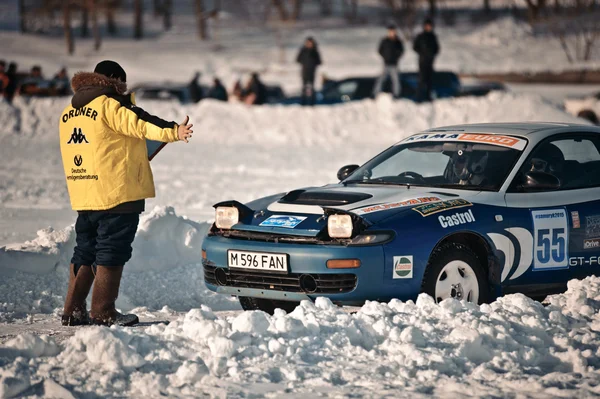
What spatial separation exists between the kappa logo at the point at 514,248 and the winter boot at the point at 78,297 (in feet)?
8.72

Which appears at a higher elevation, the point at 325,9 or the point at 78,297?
the point at 325,9

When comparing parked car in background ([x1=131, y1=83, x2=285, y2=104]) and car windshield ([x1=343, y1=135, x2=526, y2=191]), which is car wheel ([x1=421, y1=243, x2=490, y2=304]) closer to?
car windshield ([x1=343, y1=135, x2=526, y2=191])

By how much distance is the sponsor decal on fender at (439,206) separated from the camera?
267 inches

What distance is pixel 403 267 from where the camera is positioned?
6.55m

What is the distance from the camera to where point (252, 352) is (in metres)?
5.49

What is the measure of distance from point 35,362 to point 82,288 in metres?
1.59

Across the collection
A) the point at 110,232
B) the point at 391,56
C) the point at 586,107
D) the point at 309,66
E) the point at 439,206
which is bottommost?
the point at 110,232

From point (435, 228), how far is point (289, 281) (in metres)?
0.97

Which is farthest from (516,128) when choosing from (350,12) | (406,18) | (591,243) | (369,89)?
(350,12)

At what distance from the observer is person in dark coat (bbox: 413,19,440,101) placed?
76.7ft

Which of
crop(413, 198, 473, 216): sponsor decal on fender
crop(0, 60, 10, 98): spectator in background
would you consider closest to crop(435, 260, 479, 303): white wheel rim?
crop(413, 198, 473, 216): sponsor decal on fender

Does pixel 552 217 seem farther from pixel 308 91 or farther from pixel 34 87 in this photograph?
pixel 34 87

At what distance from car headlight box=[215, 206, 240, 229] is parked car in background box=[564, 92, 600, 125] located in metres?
19.9

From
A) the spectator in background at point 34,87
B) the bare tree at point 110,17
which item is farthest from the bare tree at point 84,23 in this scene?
the spectator in background at point 34,87
